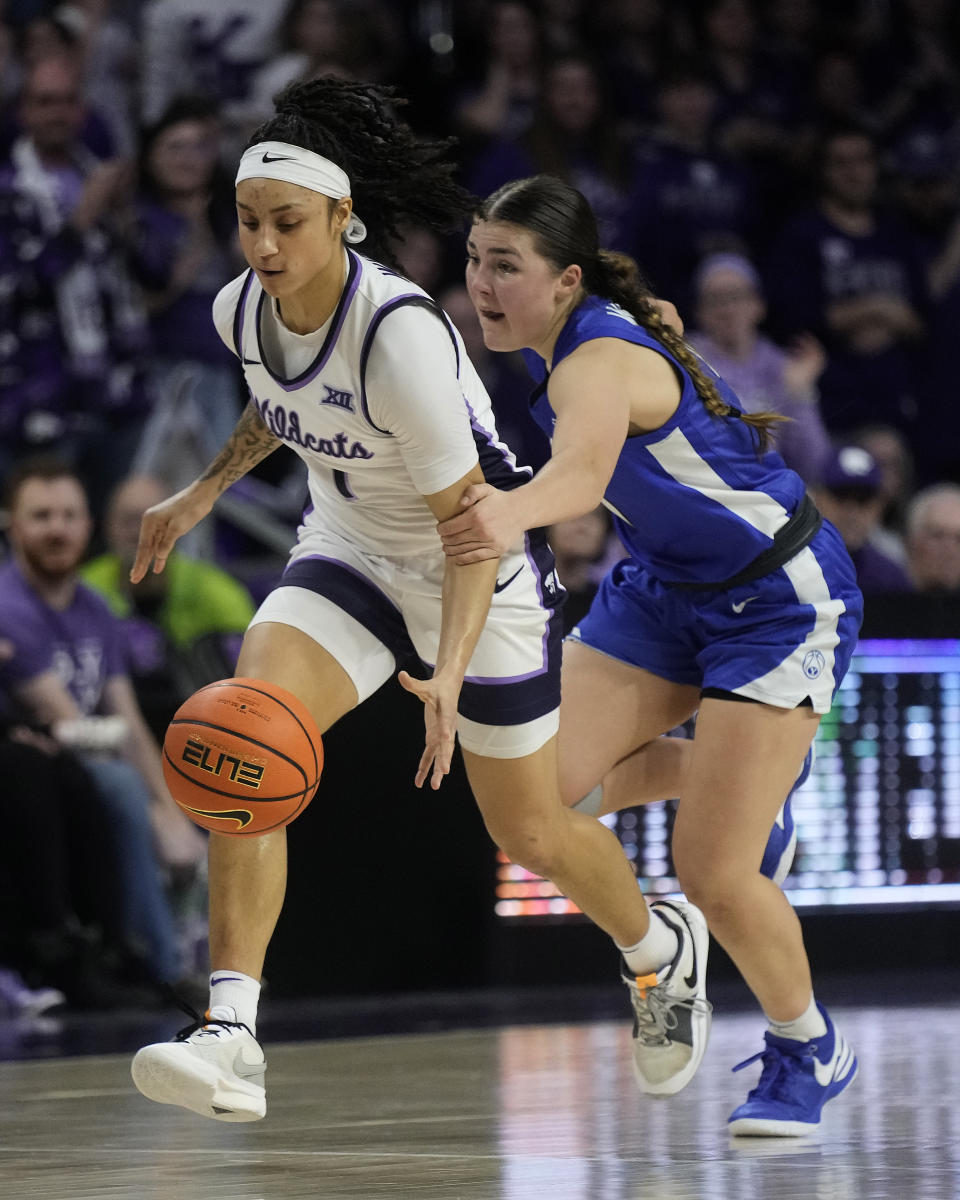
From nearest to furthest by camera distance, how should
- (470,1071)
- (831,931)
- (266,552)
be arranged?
(470,1071) < (831,931) < (266,552)

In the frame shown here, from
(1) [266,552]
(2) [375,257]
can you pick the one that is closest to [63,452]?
(1) [266,552]

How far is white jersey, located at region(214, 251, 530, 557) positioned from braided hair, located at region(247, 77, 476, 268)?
23cm

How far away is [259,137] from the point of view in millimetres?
3625

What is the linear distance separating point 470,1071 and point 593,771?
1.13 m

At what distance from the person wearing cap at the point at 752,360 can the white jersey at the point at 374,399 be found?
4694 mm

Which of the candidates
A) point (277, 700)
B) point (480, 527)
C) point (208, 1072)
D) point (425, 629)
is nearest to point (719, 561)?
point (425, 629)

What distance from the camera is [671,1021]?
166 inches

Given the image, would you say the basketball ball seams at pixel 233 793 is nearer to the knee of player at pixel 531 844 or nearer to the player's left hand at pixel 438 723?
the player's left hand at pixel 438 723

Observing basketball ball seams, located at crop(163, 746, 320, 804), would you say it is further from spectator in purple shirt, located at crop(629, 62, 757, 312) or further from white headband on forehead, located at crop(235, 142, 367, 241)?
spectator in purple shirt, located at crop(629, 62, 757, 312)

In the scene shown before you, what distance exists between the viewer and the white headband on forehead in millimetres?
3514

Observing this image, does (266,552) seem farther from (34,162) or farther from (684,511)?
(684,511)


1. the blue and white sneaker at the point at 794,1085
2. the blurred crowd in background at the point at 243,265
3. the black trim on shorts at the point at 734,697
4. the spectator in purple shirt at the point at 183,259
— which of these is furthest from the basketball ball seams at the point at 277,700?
the spectator in purple shirt at the point at 183,259

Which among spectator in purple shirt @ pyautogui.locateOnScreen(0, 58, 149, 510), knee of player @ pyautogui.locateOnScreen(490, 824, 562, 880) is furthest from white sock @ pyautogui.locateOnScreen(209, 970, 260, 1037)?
spectator in purple shirt @ pyautogui.locateOnScreen(0, 58, 149, 510)

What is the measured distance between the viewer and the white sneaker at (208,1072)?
3.36 m
